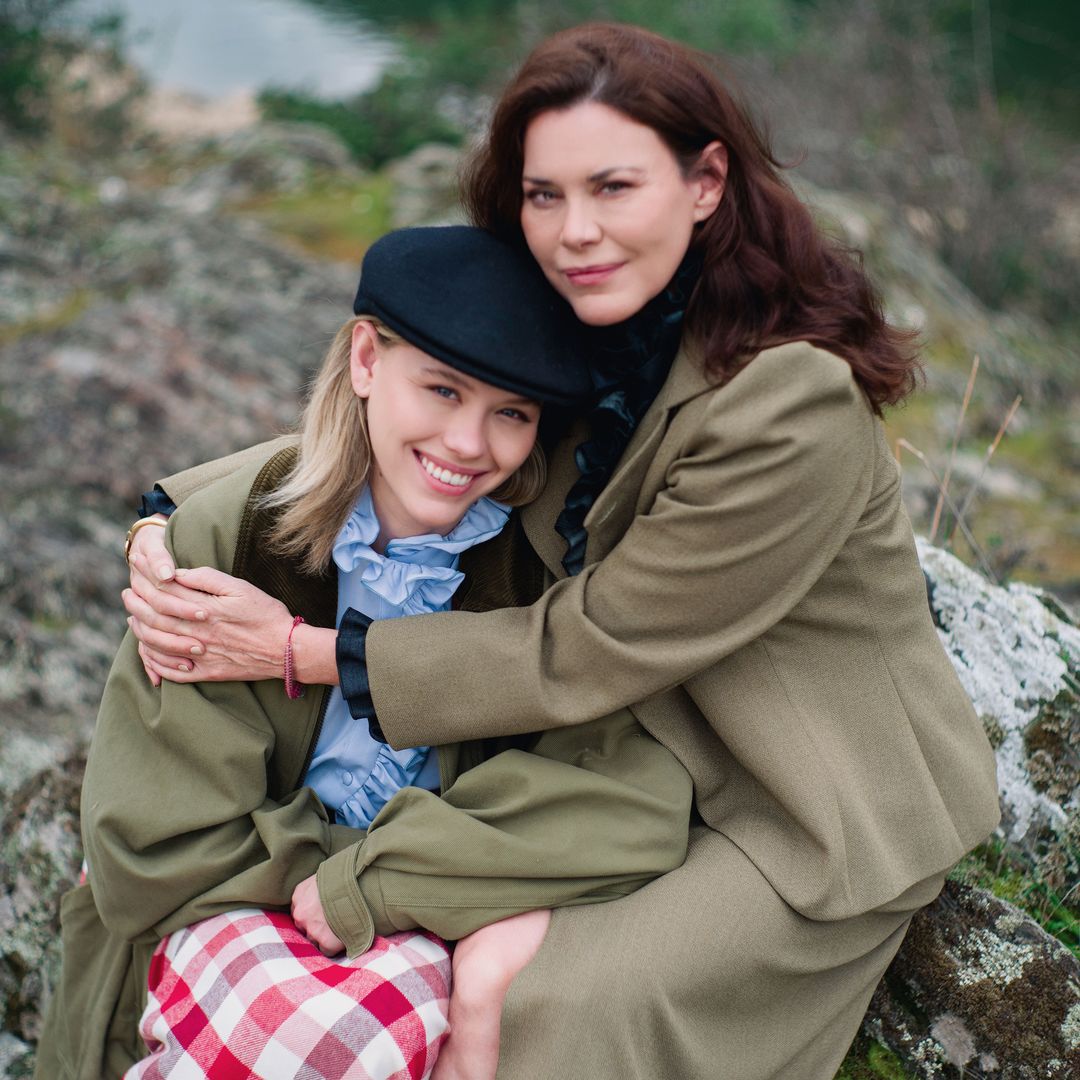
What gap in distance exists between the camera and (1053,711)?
8.64 ft

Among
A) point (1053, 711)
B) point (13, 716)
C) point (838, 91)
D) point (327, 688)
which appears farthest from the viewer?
point (838, 91)

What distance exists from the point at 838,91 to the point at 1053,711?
702cm

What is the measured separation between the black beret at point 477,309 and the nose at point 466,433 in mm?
107

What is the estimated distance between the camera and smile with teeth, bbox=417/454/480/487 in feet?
7.02

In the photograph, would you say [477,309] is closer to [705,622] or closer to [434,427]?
[434,427]

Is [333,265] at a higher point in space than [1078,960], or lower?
lower

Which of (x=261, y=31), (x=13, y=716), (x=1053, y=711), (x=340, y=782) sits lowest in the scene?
(x=261, y=31)

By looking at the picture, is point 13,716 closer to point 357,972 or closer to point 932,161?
point 357,972

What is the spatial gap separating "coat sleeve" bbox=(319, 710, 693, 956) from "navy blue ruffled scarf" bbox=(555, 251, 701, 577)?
0.50 m

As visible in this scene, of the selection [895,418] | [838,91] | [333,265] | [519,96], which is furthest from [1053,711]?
[838,91]

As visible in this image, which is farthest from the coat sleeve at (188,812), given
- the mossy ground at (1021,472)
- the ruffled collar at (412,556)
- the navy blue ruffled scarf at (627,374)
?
the mossy ground at (1021,472)

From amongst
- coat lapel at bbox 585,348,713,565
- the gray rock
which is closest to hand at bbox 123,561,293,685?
coat lapel at bbox 585,348,713,565

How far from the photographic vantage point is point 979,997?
89.4 inches

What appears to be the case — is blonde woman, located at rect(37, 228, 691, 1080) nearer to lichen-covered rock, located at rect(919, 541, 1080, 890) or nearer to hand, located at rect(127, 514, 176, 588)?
hand, located at rect(127, 514, 176, 588)
